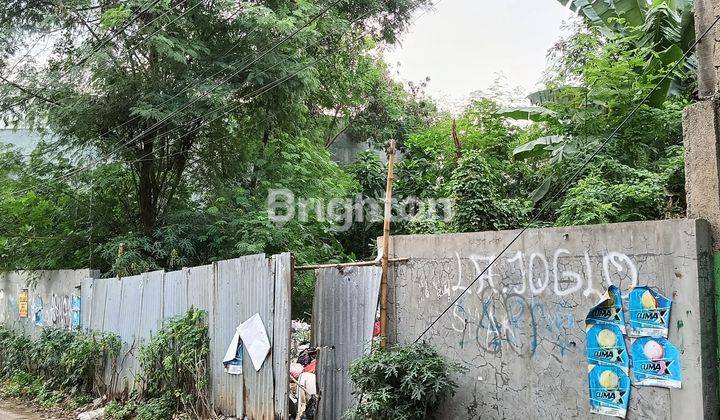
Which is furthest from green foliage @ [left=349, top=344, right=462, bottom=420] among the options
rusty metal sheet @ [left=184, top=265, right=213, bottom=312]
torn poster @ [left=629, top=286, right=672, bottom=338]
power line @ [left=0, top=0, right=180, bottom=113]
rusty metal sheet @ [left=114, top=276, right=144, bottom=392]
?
power line @ [left=0, top=0, right=180, bottom=113]

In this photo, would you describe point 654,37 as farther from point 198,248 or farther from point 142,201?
point 142,201

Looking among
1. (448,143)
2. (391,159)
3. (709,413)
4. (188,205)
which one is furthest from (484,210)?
(188,205)

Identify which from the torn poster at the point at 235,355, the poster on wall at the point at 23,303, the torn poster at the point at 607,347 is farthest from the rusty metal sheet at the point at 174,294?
the poster on wall at the point at 23,303

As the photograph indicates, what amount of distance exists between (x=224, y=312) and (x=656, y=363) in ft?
17.2

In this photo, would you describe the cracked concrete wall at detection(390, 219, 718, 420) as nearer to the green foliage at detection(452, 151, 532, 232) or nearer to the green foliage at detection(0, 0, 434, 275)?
the green foliage at detection(452, 151, 532, 232)

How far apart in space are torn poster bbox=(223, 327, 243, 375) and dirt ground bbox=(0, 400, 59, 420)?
4.25 m

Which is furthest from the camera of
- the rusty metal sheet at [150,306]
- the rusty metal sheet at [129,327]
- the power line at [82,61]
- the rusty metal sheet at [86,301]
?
the rusty metal sheet at [86,301]

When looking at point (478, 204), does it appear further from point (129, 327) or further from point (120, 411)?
point (129, 327)

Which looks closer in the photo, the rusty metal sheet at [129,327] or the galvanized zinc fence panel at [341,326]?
the galvanized zinc fence panel at [341,326]

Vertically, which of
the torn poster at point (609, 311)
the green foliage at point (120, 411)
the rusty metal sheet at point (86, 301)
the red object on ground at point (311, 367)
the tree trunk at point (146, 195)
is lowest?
the green foliage at point (120, 411)

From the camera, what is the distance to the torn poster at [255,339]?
6.66 meters

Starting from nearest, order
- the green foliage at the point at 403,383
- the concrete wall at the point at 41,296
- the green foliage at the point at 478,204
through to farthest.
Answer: the green foliage at the point at 403,383, the green foliage at the point at 478,204, the concrete wall at the point at 41,296

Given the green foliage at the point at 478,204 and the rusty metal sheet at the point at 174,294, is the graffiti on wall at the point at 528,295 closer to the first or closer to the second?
the green foliage at the point at 478,204

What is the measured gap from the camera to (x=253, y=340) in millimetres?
6867
